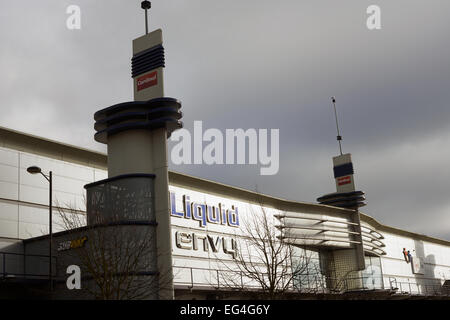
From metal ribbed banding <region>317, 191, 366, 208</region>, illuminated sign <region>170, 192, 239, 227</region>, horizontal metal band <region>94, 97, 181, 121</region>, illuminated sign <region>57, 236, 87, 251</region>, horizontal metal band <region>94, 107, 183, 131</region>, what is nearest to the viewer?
illuminated sign <region>57, 236, 87, 251</region>

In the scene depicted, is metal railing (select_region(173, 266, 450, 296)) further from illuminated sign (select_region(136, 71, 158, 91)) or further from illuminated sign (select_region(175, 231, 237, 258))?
illuminated sign (select_region(136, 71, 158, 91))

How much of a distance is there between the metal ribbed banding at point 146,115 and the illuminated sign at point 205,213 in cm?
950

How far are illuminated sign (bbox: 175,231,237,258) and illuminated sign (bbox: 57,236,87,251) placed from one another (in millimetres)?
9430

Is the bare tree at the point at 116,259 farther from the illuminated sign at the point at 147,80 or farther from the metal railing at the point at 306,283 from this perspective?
the illuminated sign at the point at 147,80

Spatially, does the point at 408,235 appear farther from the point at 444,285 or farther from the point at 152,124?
the point at 152,124

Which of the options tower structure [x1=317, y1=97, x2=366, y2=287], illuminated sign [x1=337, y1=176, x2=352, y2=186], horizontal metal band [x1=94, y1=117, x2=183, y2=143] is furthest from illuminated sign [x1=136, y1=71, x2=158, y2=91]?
illuminated sign [x1=337, y1=176, x2=352, y2=186]

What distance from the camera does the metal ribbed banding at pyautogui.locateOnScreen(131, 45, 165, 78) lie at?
111 feet

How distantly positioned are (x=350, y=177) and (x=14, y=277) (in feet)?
135

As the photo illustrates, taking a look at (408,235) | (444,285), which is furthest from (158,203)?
(444,285)

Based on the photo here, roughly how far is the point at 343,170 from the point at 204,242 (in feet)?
88.0

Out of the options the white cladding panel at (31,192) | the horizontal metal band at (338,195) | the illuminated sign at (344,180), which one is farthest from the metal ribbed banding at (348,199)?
the white cladding panel at (31,192)

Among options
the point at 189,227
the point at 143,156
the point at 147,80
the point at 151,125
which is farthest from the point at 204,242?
the point at 147,80

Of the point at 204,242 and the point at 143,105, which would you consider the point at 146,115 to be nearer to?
the point at 143,105

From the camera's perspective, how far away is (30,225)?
36.7 metres
